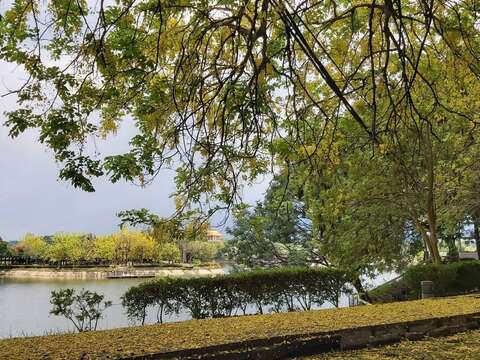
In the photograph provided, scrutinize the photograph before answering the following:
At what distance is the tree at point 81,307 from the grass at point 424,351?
5.69m

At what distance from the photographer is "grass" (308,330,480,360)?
12.9 ft

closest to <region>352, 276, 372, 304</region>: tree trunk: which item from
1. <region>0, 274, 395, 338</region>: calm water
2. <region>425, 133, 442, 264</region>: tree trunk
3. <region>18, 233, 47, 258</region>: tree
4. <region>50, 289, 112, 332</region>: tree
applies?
<region>0, 274, 395, 338</region>: calm water

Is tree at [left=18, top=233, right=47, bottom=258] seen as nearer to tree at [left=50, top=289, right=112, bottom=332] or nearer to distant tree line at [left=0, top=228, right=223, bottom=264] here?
distant tree line at [left=0, top=228, right=223, bottom=264]

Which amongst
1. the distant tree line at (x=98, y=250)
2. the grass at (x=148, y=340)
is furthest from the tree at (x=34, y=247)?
Answer: the grass at (x=148, y=340)

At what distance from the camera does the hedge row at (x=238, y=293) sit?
9672 mm

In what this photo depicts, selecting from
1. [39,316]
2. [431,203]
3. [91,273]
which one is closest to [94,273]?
[91,273]

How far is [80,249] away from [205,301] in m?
41.3

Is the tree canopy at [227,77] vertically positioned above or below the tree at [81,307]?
above

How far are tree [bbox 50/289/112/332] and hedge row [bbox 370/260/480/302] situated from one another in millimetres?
7966

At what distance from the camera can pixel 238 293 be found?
35.0ft

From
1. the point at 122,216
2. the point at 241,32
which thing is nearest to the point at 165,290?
the point at 122,216

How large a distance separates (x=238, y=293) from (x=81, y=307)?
3.37 metres

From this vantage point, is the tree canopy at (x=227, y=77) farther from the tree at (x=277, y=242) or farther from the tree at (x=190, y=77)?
the tree at (x=277, y=242)

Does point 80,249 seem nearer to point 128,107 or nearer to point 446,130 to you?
point 446,130
